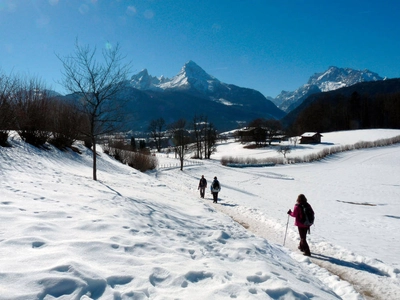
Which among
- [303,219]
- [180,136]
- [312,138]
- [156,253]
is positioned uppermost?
[180,136]

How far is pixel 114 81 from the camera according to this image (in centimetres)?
1152

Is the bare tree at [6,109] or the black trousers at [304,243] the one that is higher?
the bare tree at [6,109]

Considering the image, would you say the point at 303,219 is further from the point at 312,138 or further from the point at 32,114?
the point at 312,138

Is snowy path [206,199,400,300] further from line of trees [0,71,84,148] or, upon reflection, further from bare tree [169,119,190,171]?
bare tree [169,119,190,171]

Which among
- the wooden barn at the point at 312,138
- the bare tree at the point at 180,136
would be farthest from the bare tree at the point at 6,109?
the wooden barn at the point at 312,138

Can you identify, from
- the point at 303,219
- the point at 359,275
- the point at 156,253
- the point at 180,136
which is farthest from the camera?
the point at 180,136

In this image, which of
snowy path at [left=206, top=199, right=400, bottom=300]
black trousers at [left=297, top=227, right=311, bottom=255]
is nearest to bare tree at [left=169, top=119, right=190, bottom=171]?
snowy path at [left=206, top=199, right=400, bottom=300]

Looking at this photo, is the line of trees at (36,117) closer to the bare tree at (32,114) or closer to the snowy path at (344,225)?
the bare tree at (32,114)

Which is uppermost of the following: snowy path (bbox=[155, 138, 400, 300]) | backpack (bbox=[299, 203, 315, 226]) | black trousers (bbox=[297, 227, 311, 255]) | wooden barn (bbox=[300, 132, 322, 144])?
wooden barn (bbox=[300, 132, 322, 144])

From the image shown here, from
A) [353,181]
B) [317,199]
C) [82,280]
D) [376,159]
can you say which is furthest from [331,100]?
[82,280]

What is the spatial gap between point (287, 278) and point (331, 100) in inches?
5567

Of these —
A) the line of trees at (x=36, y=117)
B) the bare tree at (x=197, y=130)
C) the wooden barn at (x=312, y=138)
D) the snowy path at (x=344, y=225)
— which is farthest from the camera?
the wooden barn at (x=312, y=138)

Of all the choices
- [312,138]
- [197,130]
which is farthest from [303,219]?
[312,138]

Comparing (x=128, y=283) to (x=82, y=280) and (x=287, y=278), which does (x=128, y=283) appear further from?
(x=287, y=278)
